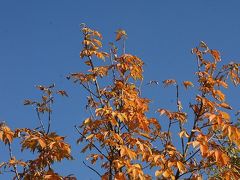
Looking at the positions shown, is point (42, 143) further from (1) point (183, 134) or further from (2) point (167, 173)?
(1) point (183, 134)

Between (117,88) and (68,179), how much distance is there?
1605 mm

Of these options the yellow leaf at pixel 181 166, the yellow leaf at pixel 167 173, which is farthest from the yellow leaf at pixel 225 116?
the yellow leaf at pixel 167 173

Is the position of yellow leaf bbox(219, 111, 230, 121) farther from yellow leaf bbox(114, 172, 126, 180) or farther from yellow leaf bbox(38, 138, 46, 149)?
yellow leaf bbox(38, 138, 46, 149)

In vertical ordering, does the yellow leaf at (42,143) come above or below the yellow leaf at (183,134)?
above

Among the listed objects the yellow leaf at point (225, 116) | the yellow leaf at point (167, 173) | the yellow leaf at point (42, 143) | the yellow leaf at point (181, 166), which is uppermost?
the yellow leaf at point (42, 143)

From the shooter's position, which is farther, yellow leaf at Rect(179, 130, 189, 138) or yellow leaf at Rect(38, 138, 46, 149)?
yellow leaf at Rect(179, 130, 189, 138)

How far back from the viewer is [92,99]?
25.2ft

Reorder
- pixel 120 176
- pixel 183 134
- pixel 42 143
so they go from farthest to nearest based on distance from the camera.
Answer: pixel 183 134, pixel 42 143, pixel 120 176

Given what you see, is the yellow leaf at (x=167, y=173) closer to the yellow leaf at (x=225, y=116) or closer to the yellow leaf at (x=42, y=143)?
the yellow leaf at (x=225, y=116)

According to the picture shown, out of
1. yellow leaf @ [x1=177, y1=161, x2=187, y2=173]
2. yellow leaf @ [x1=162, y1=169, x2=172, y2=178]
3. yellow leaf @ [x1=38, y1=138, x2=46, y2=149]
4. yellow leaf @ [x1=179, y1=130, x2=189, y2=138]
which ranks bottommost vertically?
yellow leaf @ [x1=162, y1=169, x2=172, y2=178]

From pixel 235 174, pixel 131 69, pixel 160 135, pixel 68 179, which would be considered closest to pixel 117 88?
pixel 131 69

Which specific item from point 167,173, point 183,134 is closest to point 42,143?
point 167,173

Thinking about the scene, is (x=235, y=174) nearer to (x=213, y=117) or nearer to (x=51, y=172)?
(x=213, y=117)

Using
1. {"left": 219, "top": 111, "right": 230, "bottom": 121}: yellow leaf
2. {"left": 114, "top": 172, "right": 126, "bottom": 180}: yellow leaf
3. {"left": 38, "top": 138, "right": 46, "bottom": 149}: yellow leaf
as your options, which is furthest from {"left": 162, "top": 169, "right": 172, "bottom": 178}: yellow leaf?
{"left": 38, "top": 138, "right": 46, "bottom": 149}: yellow leaf
